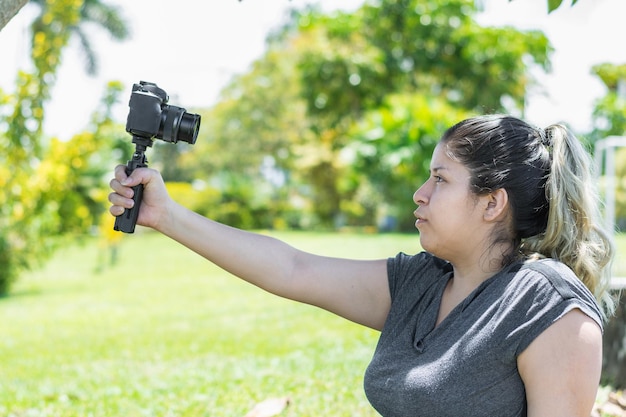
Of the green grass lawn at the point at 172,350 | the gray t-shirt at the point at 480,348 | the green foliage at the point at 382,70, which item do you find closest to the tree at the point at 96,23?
the green foliage at the point at 382,70

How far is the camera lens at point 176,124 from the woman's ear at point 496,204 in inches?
30.1

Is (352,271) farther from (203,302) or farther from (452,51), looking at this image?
(452,51)

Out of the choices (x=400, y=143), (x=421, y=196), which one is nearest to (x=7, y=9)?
(x=421, y=196)

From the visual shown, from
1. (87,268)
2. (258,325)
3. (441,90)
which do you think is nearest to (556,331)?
(258,325)

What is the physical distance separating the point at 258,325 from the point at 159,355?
1.36 metres

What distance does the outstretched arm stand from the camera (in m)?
2.04

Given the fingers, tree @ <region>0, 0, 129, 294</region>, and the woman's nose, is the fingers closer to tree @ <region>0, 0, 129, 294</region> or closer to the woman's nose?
the woman's nose

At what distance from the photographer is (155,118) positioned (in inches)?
74.3

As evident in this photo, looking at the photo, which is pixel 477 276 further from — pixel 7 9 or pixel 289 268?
pixel 7 9

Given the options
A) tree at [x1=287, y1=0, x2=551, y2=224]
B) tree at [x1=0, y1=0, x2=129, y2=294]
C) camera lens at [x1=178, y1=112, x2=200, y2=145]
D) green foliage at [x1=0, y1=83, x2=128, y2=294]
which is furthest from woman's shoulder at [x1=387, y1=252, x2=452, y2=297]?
tree at [x1=287, y1=0, x2=551, y2=224]

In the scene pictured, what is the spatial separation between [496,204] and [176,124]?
826mm

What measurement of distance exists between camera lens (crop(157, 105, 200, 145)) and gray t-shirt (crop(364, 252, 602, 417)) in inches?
29.9

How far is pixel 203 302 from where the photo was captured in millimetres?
8398

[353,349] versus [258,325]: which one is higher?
[353,349]
